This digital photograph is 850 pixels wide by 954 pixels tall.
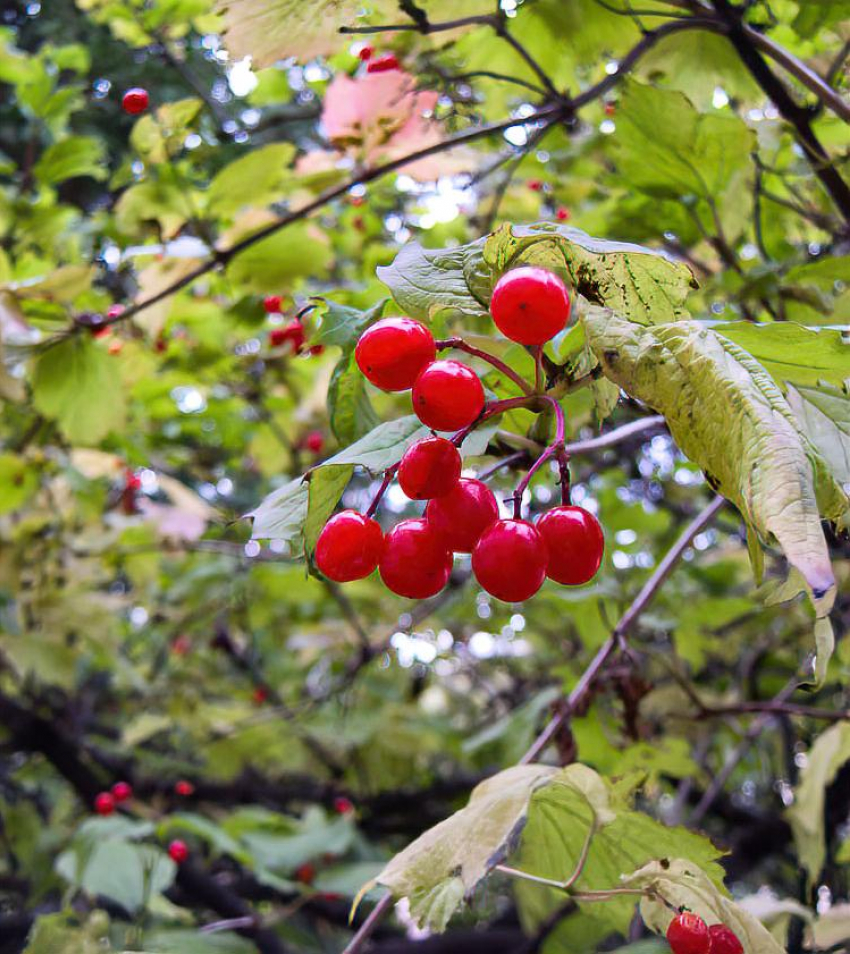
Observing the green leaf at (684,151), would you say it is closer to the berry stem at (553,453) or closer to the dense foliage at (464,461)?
the dense foliage at (464,461)

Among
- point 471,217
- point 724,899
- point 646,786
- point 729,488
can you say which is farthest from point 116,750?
point 729,488

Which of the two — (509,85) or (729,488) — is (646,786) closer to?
(729,488)

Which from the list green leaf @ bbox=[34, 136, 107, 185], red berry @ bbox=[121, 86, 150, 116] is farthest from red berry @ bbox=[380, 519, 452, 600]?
green leaf @ bbox=[34, 136, 107, 185]

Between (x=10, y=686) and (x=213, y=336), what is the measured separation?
6.89 feet

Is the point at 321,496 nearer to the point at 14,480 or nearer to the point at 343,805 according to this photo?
the point at 14,480

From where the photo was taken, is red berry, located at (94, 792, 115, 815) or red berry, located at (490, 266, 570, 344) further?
red berry, located at (94, 792, 115, 815)

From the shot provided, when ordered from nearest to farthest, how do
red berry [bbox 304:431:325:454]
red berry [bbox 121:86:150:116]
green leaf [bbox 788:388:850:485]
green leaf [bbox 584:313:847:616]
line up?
green leaf [bbox 584:313:847:616], green leaf [bbox 788:388:850:485], red berry [bbox 121:86:150:116], red berry [bbox 304:431:325:454]

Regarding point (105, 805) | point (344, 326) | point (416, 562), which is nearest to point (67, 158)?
point (344, 326)

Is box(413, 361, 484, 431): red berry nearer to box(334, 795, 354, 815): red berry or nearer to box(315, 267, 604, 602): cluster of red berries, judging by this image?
box(315, 267, 604, 602): cluster of red berries

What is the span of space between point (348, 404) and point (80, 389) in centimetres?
105

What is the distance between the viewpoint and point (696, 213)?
1528 millimetres

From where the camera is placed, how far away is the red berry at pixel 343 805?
10.5 ft

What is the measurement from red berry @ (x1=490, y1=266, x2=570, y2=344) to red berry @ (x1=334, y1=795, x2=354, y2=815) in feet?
9.36

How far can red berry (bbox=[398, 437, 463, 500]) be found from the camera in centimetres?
74
